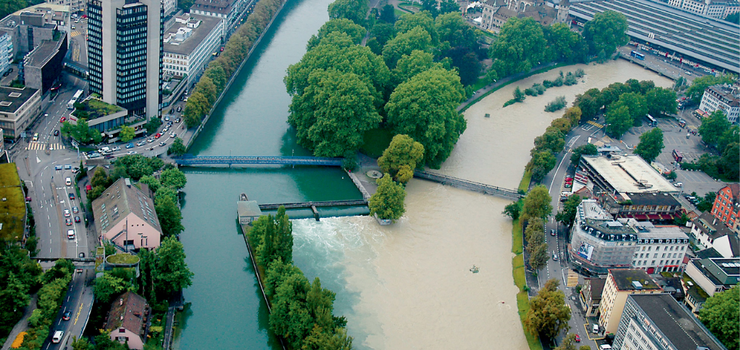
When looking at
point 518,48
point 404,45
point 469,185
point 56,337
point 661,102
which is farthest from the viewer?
point 518,48

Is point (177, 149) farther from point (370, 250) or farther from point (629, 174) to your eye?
point (629, 174)

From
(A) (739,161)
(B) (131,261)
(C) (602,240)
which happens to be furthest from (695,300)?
(B) (131,261)

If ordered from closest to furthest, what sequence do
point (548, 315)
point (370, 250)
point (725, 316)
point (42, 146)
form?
point (725, 316)
point (548, 315)
point (370, 250)
point (42, 146)

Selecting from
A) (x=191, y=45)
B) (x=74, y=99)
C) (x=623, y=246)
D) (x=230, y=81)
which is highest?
(x=191, y=45)

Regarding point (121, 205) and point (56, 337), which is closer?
point (56, 337)

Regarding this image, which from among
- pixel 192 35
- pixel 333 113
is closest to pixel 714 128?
pixel 333 113

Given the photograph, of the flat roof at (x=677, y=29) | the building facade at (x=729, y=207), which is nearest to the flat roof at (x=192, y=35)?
the building facade at (x=729, y=207)

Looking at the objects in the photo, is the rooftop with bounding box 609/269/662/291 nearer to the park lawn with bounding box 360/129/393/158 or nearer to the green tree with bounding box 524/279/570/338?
the green tree with bounding box 524/279/570/338
